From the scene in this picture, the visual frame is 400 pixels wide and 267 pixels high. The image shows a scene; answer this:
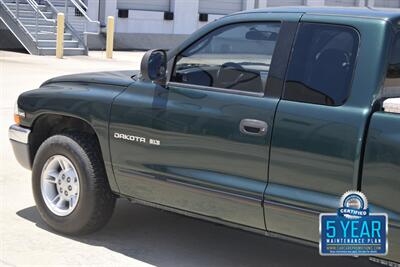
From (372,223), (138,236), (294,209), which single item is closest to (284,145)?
(294,209)

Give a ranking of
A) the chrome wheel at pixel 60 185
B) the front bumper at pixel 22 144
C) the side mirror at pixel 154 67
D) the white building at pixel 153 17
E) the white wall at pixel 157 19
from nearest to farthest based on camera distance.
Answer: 1. the side mirror at pixel 154 67
2. the chrome wheel at pixel 60 185
3. the front bumper at pixel 22 144
4. the white wall at pixel 157 19
5. the white building at pixel 153 17

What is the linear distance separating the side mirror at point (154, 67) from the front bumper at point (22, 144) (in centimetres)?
136

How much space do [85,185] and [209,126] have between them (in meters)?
1.18

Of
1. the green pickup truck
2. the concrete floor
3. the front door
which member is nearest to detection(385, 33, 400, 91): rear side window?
the green pickup truck

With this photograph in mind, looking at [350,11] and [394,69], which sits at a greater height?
[350,11]

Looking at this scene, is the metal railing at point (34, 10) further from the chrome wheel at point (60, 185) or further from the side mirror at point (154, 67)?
the side mirror at point (154, 67)

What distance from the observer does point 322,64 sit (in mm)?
3910

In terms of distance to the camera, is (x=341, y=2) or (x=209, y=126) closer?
(x=209, y=126)

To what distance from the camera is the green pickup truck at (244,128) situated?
3.66 m

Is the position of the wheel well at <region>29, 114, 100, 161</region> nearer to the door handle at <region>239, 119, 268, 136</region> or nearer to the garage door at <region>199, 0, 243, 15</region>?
the door handle at <region>239, 119, 268, 136</region>

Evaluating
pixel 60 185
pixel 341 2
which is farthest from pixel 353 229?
pixel 341 2

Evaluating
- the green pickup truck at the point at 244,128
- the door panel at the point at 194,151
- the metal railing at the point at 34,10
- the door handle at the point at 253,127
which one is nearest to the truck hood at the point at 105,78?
the green pickup truck at the point at 244,128

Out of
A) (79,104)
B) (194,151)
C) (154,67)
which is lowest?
(194,151)

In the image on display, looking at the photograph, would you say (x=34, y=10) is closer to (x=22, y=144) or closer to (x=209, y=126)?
(x=22, y=144)
